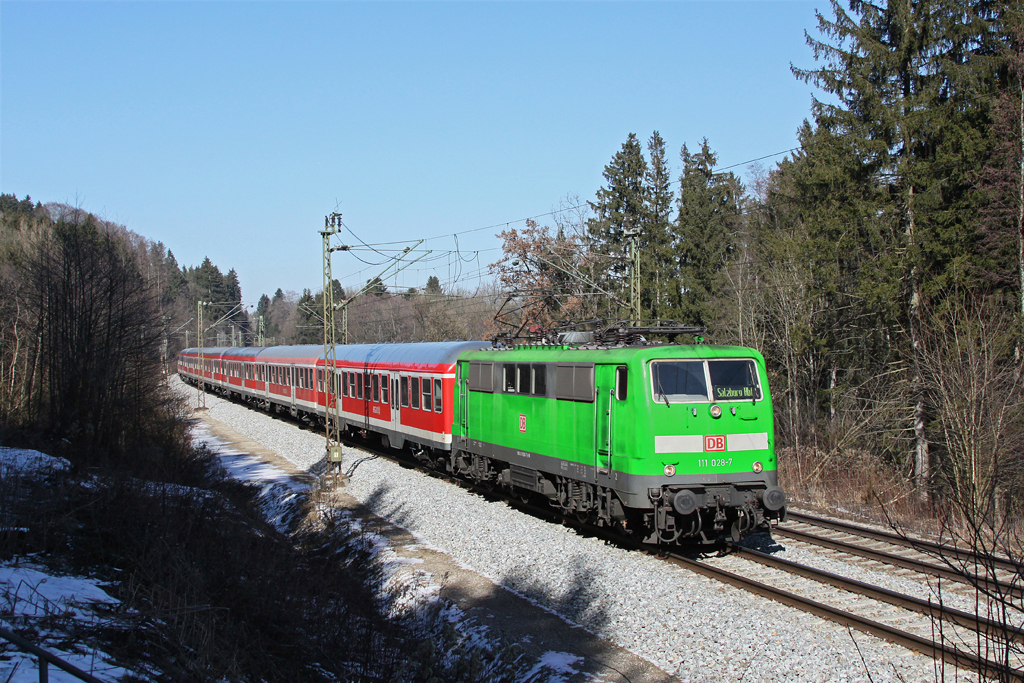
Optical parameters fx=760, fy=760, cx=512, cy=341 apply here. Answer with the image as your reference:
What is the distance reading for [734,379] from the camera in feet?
36.3

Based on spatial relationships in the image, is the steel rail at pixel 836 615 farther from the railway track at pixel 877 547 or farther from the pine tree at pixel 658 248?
the pine tree at pixel 658 248

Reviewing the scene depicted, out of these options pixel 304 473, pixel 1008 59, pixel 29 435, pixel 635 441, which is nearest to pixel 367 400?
pixel 304 473

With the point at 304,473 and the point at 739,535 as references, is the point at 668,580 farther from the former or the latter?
the point at 304,473

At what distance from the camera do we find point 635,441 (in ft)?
34.8

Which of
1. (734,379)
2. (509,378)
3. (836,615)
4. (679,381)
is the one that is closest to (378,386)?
(509,378)

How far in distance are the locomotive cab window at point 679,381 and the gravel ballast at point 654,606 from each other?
2416mm

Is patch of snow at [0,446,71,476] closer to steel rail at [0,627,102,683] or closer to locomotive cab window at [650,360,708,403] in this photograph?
steel rail at [0,627,102,683]

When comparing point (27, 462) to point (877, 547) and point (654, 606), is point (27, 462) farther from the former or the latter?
point (877, 547)

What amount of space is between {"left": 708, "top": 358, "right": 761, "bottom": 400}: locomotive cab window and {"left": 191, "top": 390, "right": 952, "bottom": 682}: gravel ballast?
8.56 feet

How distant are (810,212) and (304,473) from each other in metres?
16.7

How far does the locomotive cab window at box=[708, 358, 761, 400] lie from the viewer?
10969mm

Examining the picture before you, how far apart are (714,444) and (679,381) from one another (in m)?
1.01

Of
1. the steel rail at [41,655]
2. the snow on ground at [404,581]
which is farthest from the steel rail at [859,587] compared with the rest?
the steel rail at [41,655]

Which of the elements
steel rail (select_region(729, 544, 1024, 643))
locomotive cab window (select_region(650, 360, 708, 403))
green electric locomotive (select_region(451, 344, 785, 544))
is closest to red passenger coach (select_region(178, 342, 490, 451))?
green electric locomotive (select_region(451, 344, 785, 544))
